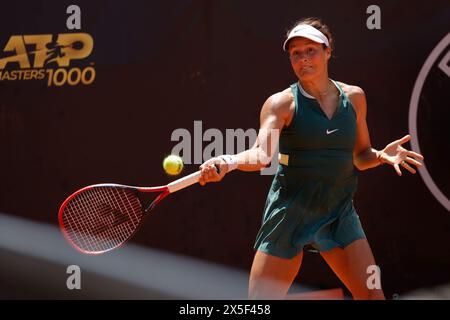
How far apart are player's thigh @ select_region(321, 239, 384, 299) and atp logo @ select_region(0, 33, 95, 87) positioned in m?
2.12

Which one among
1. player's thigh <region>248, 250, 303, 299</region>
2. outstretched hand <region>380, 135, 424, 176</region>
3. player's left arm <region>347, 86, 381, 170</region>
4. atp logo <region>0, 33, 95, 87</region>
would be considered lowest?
player's thigh <region>248, 250, 303, 299</region>

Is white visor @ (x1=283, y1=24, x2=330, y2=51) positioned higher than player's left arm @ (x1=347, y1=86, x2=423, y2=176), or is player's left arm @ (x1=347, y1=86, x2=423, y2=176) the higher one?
white visor @ (x1=283, y1=24, x2=330, y2=51)

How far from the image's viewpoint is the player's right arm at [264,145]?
3.34 metres

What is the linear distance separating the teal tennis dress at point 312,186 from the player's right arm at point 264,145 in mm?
65

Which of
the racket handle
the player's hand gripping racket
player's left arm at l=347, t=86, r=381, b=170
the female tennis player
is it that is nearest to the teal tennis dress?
the female tennis player

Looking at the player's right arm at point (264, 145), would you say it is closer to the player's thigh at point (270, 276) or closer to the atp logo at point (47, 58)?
the player's thigh at point (270, 276)

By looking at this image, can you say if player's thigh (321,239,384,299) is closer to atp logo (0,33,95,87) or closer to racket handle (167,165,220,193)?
racket handle (167,165,220,193)

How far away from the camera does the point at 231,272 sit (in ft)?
16.1

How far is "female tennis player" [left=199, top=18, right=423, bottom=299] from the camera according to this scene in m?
3.59

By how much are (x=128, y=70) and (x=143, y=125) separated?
360mm

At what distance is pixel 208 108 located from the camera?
16.0ft

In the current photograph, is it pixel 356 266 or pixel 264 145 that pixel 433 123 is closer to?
pixel 356 266

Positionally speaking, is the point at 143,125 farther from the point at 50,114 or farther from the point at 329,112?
the point at 329,112

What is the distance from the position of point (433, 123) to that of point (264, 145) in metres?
1.70
